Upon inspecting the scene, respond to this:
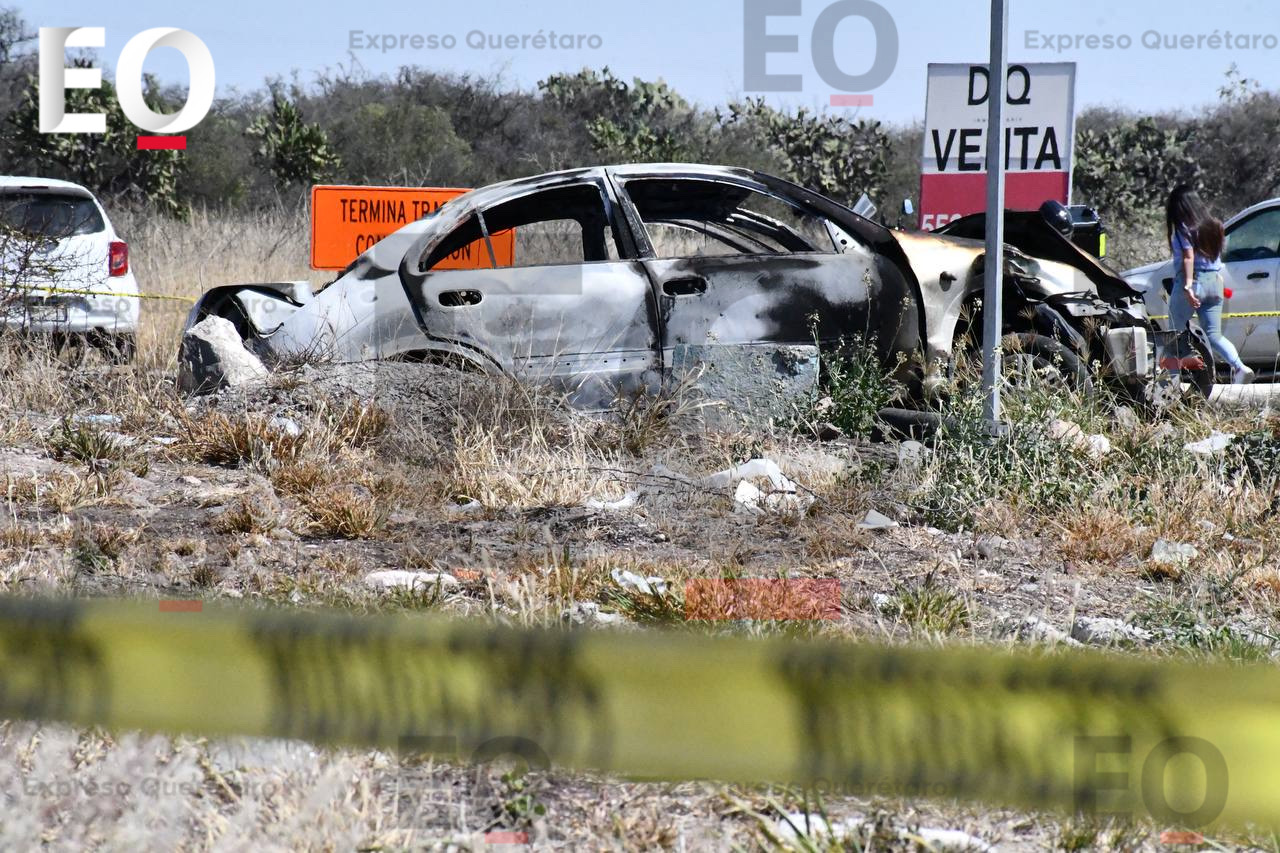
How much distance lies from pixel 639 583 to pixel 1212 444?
328cm

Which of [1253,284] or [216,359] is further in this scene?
[1253,284]

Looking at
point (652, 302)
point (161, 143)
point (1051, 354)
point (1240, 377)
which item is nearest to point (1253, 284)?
point (1240, 377)

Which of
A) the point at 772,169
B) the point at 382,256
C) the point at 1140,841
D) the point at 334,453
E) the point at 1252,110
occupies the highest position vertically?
the point at 1252,110

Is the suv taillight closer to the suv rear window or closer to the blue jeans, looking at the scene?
the suv rear window

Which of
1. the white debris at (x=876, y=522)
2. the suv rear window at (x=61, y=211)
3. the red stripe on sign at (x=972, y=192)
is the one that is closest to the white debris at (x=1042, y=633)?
the white debris at (x=876, y=522)

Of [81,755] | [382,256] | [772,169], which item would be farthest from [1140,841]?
[772,169]

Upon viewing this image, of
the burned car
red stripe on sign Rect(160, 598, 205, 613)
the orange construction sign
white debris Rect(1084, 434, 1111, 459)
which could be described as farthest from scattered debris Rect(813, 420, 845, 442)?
red stripe on sign Rect(160, 598, 205, 613)

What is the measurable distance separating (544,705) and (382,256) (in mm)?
5233

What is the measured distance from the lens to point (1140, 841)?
7.59 ft

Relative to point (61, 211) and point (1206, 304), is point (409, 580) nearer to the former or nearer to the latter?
point (1206, 304)

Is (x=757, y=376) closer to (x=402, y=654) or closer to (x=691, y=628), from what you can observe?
(x=691, y=628)

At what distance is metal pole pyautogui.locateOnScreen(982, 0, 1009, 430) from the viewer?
5539 millimetres

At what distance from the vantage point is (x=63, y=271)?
7867mm

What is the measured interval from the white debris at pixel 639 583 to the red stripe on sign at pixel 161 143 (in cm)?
2200
